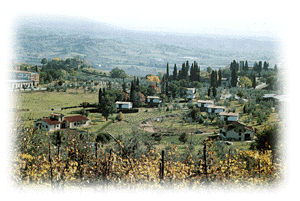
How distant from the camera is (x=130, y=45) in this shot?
82.4 meters

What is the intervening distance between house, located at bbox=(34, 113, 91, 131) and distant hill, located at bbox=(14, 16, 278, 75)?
46959mm

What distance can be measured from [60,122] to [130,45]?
68.7m

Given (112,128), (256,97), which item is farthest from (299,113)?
(256,97)

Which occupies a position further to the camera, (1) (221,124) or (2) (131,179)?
(1) (221,124)

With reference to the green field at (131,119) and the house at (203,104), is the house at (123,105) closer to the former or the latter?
the green field at (131,119)

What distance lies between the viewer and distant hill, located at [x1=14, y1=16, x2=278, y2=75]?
222ft

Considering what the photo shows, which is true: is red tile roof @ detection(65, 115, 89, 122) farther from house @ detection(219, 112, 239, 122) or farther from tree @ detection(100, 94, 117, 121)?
house @ detection(219, 112, 239, 122)

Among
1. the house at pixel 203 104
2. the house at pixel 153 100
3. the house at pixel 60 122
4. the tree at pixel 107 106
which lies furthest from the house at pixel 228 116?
the house at pixel 60 122

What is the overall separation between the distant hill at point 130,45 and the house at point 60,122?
154 feet

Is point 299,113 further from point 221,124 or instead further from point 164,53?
point 164,53

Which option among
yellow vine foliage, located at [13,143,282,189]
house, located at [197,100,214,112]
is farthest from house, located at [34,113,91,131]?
yellow vine foliage, located at [13,143,282,189]

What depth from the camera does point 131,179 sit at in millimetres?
2799

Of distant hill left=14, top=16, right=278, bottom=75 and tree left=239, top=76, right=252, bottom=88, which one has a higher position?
distant hill left=14, top=16, right=278, bottom=75

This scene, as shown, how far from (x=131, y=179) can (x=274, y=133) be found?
294 inches
